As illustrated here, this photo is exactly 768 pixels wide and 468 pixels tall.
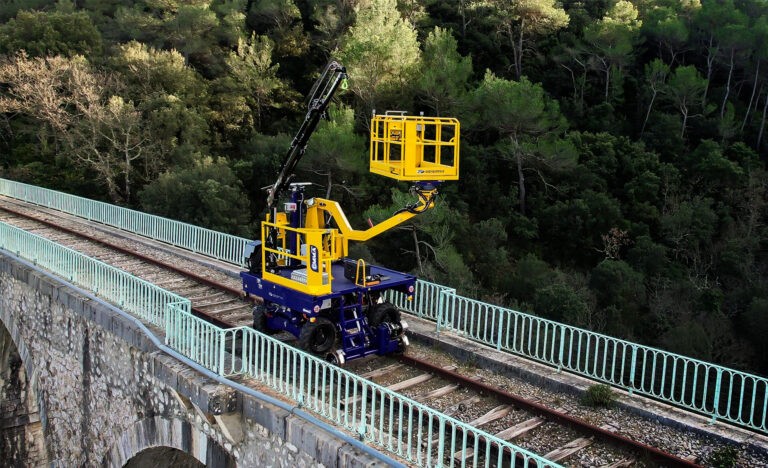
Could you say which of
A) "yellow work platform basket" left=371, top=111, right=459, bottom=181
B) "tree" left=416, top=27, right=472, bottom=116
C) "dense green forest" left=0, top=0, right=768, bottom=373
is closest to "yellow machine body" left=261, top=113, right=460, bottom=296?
"yellow work platform basket" left=371, top=111, right=459, bottom=181

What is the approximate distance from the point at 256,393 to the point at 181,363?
1.68m

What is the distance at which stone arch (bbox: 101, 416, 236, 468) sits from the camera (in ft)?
27.2

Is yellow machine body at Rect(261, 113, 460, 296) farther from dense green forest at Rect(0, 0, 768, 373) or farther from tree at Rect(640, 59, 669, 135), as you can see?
tree at Rect(640, 59, 669, 135)

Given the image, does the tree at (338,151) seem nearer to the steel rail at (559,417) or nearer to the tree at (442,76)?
the tree at (442,76)

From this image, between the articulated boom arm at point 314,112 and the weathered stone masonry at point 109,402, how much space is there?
3129 mm

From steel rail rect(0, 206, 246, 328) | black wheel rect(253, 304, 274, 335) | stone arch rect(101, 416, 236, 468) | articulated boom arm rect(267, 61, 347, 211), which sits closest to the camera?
stone arch rect(101, 416, 236, 468)

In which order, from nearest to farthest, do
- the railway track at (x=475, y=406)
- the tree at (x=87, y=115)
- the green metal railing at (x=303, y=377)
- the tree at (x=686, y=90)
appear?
the green metal railing at (x=303, y=377)
the railway track at (x=475, y=406)
the tree at (x=87, y=115)
the tree at (x=686, y=90)

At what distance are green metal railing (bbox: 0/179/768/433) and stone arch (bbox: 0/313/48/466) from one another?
14.8ft

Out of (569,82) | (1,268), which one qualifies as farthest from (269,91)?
(1,268)

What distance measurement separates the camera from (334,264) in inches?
427

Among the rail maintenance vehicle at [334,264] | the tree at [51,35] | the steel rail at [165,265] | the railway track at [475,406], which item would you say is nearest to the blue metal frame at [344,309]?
the rail maintenance vehicle at [334,264]

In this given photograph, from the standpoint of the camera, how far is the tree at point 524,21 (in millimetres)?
36344

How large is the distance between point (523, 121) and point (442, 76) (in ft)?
13.4

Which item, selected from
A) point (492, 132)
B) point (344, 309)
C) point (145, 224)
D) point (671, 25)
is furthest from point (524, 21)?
point (344, 309)
